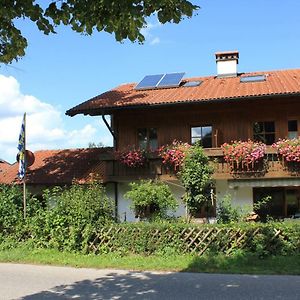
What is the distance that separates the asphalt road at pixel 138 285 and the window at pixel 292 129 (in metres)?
9.76

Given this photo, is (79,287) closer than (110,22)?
No

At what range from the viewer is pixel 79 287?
10.2 meters

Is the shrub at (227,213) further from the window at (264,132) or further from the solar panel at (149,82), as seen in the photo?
the solar panel at (149,82)

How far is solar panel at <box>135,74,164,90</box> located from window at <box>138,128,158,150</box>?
2.61 m

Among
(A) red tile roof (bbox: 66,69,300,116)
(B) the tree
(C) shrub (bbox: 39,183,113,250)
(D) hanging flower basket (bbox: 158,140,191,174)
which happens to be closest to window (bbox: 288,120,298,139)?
(A) red tile roof (bbox: 66,69,300,116)

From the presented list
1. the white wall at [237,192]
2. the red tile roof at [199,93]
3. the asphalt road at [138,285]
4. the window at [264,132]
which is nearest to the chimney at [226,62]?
the red tile roof at [199,93]

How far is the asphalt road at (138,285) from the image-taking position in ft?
30.2

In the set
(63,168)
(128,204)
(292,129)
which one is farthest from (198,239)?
(63,168)

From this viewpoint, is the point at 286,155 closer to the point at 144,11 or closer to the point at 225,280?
the point at 225,280

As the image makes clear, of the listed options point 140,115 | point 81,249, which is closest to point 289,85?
point 140,115

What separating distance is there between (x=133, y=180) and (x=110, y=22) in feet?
47.5

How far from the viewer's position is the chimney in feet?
79.9

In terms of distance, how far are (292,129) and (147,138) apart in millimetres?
6081

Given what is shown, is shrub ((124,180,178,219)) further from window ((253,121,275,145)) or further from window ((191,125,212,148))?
window ((253,121,275,145))
